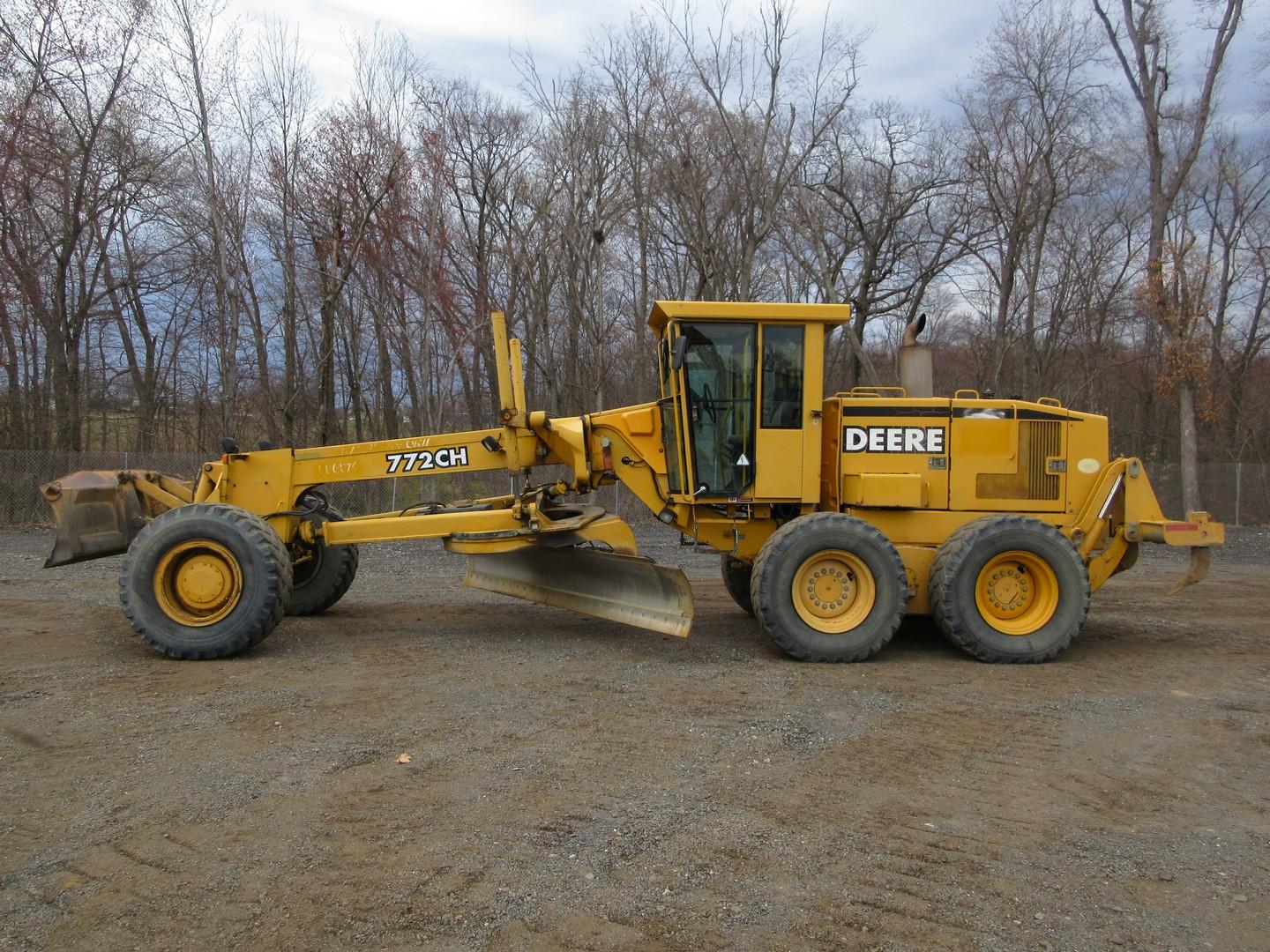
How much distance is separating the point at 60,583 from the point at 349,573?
427 cm

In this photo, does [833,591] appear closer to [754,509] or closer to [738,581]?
[754,509]

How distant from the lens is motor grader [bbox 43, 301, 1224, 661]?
A: 22.4 ft

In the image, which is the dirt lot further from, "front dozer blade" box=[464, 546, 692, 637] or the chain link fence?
the chain link fence

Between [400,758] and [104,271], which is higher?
[104,271]

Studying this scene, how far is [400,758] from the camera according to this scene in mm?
4664

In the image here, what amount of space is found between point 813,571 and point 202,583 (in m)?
4.55

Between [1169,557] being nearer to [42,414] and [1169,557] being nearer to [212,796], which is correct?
[212,796]

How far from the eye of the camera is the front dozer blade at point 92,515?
23.4 feet

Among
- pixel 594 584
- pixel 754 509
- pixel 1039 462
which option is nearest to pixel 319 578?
A: pixel 594 584

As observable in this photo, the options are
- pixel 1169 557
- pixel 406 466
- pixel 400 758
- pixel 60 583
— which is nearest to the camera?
pixel 400 758

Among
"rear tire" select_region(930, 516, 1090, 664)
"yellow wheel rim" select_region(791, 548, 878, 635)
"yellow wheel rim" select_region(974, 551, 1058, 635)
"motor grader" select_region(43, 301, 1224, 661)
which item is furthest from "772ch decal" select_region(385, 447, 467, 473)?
"yellow wheel rim" select_region(974, 551, 1058, 635)

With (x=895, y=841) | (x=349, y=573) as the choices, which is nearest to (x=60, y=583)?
(x=349, y=573)

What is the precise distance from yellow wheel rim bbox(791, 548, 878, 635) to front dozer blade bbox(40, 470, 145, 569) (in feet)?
17.6

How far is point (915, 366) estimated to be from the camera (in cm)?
789
